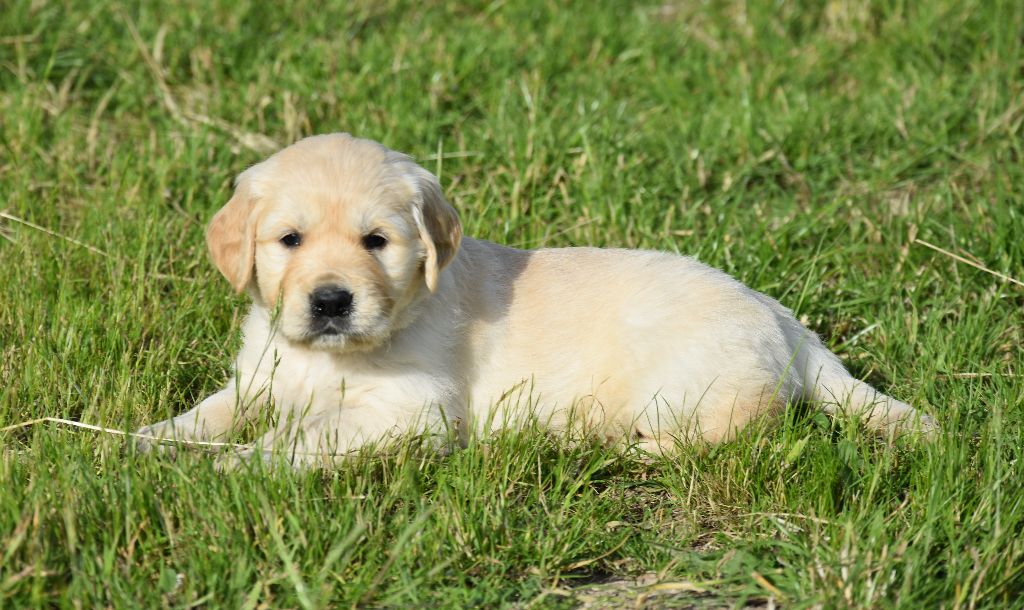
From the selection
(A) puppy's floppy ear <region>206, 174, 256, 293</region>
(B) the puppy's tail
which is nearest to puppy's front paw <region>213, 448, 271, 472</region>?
(A) puppy's floppy ear <region>206, 174, 256, 293</region>

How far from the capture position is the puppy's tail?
394cm

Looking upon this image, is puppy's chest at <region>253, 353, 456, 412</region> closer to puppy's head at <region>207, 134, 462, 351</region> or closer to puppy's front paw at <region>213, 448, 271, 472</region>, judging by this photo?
puppy's head at <region>207, 134, 462, 351</region>

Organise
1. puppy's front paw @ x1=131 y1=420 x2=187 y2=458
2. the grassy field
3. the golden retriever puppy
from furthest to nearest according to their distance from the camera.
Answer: the golden retriever puppy → puppy's front paw @ x1=131 y1=420 x2=187 y2=458 → the grassy field

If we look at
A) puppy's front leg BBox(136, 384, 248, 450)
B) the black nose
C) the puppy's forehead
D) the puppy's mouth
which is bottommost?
puppy's front leg BBox(136, 384, 248, 450)

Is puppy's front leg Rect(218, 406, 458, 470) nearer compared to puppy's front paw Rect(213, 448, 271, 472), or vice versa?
puppy's front paw Rect(213, 448, 271, 472)

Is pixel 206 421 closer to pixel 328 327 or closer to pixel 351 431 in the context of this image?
pixel 351 431

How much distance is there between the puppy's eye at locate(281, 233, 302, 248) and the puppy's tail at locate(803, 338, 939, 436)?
1.83 metres

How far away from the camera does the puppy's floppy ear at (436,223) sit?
12.9ft

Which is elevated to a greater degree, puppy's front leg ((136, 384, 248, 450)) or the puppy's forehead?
the puppy's forehead

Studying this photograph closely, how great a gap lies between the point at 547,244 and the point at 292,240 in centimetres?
191

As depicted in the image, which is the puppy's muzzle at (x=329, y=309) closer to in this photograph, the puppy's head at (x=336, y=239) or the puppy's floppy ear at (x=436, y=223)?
the puppy's head at (x=336, y=239)

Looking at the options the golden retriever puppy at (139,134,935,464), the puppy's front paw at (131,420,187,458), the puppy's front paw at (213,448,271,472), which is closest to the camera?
the puppy's front paw at (213,448,271,472)

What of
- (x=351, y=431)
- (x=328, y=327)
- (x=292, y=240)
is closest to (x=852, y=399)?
(x=351, y=431)

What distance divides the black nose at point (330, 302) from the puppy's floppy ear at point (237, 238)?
0.35 meters
